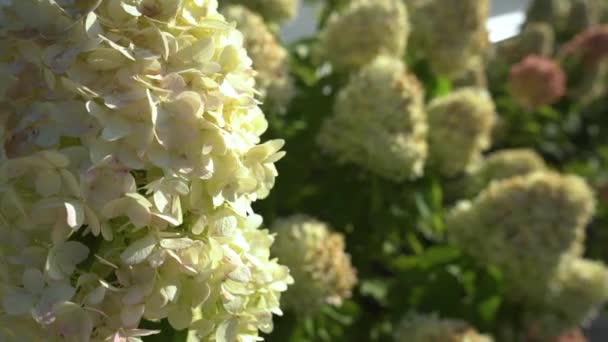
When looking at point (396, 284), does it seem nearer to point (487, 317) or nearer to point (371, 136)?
point (487, 317)

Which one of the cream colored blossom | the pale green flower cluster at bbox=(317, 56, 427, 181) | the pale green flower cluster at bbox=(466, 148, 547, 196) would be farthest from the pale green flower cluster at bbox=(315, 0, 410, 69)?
the pale green flower cluster at bbox=(466, 148, 547, 196)

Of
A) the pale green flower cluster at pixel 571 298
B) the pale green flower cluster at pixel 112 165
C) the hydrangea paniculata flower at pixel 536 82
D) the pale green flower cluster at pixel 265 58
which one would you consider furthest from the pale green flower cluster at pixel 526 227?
the pale green flower cluster at pixel 112 165

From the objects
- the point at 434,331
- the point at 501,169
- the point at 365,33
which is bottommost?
the point at 434,331

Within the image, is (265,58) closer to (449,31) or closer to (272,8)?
(272,8)

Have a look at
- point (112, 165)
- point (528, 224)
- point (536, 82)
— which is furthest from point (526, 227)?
point (112, 165)

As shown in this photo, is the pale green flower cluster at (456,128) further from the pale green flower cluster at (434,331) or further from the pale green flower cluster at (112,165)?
the pale green flower cluster at (112,165)

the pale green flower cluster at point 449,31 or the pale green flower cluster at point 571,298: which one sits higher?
the pale green flower cluster at point 449,31
